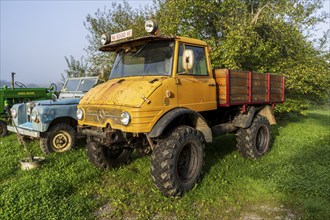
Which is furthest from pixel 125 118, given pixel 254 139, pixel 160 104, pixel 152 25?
pixel 254 139

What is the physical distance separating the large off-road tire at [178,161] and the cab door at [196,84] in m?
0.56

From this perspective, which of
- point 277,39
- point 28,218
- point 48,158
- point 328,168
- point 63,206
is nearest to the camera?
point 28,218

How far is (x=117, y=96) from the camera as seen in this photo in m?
4.51

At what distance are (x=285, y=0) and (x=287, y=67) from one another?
261cm

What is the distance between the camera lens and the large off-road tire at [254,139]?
643cm

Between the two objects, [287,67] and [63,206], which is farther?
[287,67]

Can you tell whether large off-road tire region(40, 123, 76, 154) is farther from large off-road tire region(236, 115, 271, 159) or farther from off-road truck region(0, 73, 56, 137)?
large off-road tire region(236, 115, 271, 159)

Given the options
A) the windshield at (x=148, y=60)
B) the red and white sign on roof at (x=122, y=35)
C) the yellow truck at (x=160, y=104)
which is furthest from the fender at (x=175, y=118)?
the red and white sign on roof at (x=122, y=35)

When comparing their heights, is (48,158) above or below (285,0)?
below

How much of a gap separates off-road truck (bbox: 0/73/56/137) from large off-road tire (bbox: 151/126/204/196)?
735 centimetres

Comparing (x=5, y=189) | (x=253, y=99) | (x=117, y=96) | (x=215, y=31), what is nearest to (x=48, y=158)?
(x=5, y=189)

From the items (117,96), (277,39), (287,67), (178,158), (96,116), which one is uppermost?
(277,39)

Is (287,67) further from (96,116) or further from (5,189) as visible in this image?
(5,189)

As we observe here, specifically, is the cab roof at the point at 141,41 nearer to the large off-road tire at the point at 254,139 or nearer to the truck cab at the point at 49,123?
the large off-road tire at the point at 254,139
